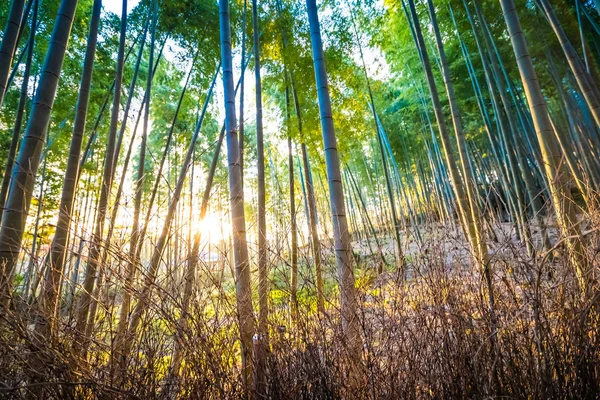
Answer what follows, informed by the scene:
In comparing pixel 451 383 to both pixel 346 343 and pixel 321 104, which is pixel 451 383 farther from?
pixel 321 104

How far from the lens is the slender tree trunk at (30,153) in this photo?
1.25 meters

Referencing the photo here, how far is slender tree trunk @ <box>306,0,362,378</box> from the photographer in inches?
47.9

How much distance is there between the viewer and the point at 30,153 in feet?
4.40

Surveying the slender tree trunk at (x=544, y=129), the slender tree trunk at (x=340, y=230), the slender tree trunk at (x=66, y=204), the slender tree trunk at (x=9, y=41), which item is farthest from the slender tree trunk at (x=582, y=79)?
the slender tree trunk at (x=9, y=41)

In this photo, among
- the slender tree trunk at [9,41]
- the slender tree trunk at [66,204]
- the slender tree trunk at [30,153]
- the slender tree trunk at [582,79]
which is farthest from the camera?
the slender tree trunk at [582,79]

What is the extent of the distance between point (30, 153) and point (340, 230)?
1.65 m

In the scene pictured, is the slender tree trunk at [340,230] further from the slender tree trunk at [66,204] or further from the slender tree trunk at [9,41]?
the slender tree trunk at [9,41]

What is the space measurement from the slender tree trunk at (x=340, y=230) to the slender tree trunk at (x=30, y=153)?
1471mm

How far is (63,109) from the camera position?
145 inches

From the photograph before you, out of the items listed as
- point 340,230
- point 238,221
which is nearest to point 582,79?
point 340,230

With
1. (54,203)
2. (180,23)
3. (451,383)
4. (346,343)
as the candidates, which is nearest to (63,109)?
(54,203)

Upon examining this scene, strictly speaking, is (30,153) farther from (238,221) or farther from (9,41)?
(238,221)

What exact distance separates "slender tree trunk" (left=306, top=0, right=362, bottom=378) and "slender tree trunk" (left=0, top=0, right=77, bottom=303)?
1.47 metres

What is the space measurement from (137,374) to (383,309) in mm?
1095
